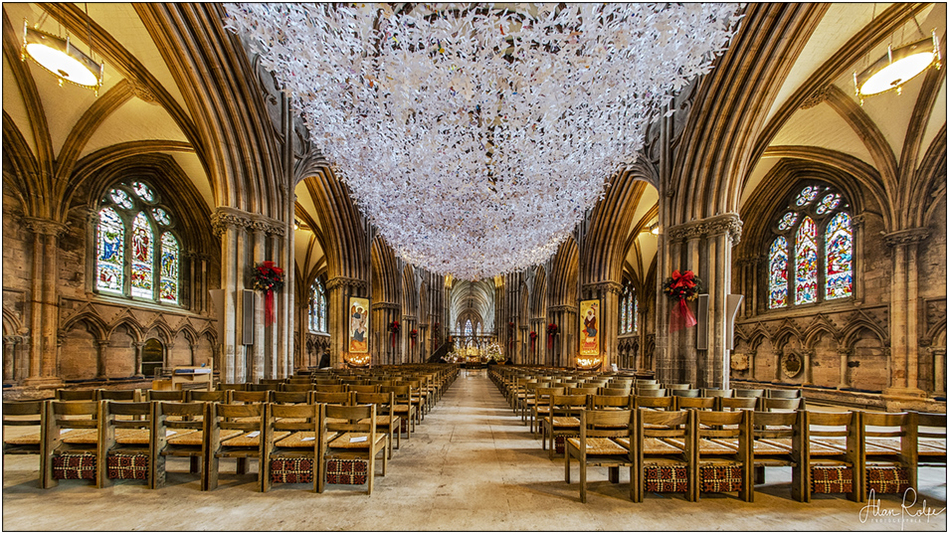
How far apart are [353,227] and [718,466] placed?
16.2 m

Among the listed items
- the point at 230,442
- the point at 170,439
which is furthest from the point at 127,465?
the point at 230,442

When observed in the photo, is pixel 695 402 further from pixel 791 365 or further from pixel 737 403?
pixel 791 365

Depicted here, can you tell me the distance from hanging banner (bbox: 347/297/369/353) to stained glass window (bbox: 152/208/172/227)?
298 inches

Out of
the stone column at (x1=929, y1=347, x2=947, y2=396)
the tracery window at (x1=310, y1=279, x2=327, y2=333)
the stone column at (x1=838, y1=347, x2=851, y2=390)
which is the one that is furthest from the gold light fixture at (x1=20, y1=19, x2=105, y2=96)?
the tracery window at (x1=310, y1=279, x2=327, y2=333)

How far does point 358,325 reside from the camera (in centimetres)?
1741

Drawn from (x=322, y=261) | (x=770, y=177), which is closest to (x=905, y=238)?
(x=770, y=177)

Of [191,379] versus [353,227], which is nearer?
[191,379]

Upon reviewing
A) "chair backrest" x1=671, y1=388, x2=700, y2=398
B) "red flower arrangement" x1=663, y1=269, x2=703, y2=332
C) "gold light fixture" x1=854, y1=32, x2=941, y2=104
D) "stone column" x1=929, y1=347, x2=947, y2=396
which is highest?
"gold light fixture" x1=854, y1=32, x2=941, y2=104

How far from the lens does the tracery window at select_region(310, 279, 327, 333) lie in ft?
95.9

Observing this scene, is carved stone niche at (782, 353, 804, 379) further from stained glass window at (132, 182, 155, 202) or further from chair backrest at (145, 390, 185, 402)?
stained glass window at (132, 182, 155, 202)

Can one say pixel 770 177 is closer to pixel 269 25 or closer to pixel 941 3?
pixel 941 3

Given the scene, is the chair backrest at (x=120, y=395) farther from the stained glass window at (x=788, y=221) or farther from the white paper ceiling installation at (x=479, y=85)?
the stained glass window at (x=788, y=221)

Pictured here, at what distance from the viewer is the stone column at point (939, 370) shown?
11.0m

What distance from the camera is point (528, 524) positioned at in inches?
134
